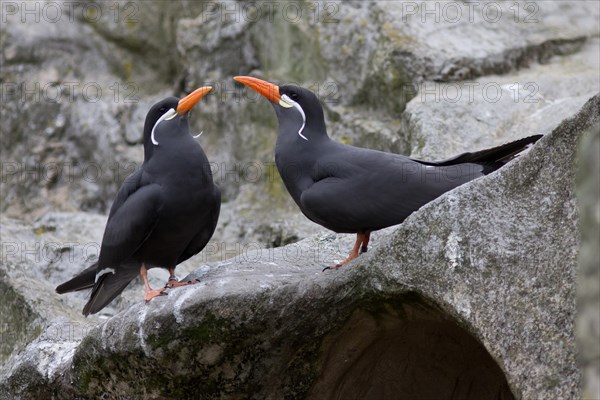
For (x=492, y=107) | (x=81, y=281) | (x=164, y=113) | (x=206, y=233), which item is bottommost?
(x=81, y=281)

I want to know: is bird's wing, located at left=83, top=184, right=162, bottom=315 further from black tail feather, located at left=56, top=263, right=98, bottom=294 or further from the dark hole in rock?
the dark hole in rock

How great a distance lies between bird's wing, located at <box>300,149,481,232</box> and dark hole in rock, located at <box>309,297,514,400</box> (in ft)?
1.95

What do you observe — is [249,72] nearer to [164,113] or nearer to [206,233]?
[164,113]

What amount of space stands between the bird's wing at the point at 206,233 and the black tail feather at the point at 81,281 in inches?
24.9

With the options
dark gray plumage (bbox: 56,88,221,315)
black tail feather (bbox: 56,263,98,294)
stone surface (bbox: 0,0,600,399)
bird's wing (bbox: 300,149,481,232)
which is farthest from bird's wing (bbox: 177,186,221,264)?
bird's wing (bbox: 300,149,481,232)

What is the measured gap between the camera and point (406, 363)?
269 inches

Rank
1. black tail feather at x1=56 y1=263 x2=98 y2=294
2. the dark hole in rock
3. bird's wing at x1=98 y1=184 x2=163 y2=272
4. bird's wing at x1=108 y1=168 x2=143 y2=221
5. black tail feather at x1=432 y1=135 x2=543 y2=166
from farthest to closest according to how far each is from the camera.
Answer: black tail feather at x1=56 y1=263 x2=98 y2=294, bird's wing at x1=108 y1=168 x2=143 y2=221, bird's wing at x1=98 y1=184 x2=163 y2=272, the dark hole in rock, black tail feather at x1=432 y1=135 x2=543 y2=166

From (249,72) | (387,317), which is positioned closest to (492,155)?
(387,317)

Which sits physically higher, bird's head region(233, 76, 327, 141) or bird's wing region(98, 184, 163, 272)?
bird's head region(233, 76, 327, 141)

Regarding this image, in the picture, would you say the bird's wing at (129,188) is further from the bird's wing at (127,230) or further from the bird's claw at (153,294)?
the bird's claw at (153,294)

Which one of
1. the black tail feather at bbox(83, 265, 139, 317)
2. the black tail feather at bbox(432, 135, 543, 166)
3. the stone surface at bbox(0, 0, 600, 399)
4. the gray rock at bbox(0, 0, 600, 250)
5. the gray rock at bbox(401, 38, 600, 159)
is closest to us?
the stone surface at bbox(0, 0, 600, 399)

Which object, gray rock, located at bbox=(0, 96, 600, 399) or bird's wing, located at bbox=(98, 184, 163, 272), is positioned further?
bird's wing, located at bbox=(98, 184, 163, 272)

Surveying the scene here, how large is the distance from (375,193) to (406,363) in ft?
4.25

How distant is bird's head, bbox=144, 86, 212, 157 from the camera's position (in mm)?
7160
